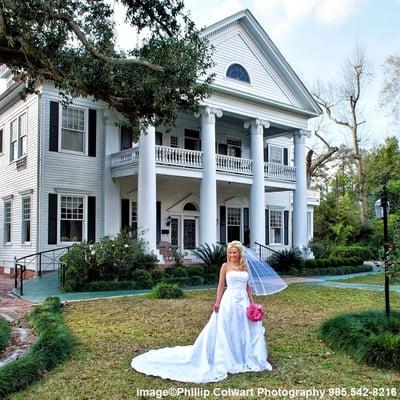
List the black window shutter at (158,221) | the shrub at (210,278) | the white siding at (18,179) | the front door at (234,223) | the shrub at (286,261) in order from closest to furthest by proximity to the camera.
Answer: the shrub at (210,278)
the white siding at (18,179)
the shrub at (286,261)
the black window shutter at (158,221)
the front door at (234,223)

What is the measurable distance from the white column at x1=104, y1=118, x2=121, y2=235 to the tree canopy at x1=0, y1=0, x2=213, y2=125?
6340 mm

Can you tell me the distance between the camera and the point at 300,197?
23344mm

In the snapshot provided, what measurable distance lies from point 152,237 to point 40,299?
579 cm

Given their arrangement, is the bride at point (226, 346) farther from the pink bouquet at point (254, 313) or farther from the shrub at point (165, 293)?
the shrub at point (165, 293)

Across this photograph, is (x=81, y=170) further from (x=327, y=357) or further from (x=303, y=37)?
(x=327, y=357)

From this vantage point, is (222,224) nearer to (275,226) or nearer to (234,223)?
(234,223)

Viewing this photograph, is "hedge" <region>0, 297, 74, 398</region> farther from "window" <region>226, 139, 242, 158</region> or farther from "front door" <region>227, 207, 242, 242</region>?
"window" <region>226, 139, 242, 158</region>

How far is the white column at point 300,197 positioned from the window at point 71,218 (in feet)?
34.3

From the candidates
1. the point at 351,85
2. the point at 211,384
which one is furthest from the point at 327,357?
the point at 351,85

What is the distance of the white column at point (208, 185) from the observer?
18938 millimetres

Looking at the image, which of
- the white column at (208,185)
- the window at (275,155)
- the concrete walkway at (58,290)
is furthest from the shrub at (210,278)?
the window at (275,155)

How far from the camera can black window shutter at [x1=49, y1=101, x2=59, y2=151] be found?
57.8 ft

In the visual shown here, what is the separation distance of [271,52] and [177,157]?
24.9ft

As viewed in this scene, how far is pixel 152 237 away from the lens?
1727 centimetres
